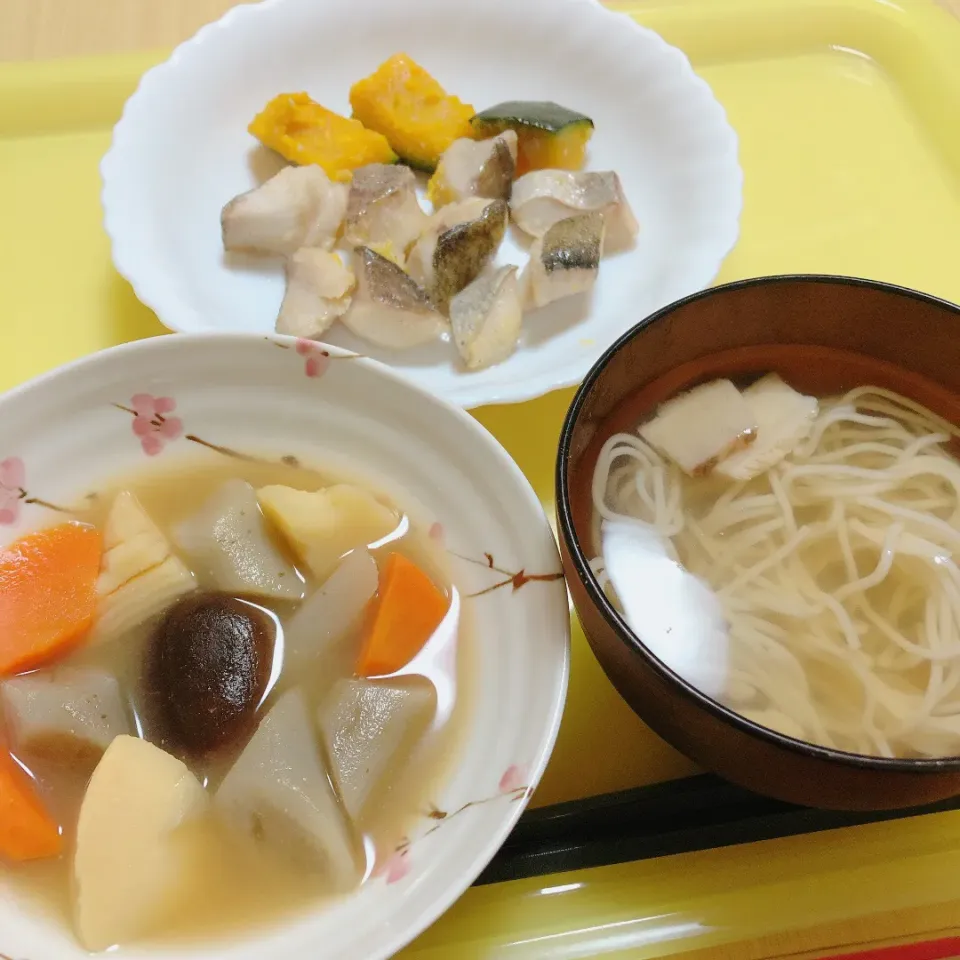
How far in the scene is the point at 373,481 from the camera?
1.09 m

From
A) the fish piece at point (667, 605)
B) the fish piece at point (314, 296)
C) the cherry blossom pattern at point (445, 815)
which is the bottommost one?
the cherry blossom pattern at point (445, 815)

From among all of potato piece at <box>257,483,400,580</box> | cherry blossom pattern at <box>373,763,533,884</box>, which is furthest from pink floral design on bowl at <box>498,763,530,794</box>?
potato piece at <box>257,483,400,580</box>

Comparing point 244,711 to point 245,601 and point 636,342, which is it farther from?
point 636,342

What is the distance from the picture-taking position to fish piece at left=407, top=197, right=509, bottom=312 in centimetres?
138

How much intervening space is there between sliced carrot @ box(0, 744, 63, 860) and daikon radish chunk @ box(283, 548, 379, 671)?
0.29 m

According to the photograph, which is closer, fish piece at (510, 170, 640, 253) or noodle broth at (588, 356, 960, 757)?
noodle broth at (588, 356, 960, 757)

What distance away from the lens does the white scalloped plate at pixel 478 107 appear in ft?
4.39

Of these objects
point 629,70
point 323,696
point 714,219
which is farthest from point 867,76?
point 323,696

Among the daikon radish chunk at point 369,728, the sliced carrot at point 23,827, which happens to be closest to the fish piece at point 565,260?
the daikon radish chunk at point 369,728

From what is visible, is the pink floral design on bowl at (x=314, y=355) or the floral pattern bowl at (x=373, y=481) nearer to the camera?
the floral pattern bowl at (x=373, y=481)

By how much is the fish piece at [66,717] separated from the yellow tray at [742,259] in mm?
423

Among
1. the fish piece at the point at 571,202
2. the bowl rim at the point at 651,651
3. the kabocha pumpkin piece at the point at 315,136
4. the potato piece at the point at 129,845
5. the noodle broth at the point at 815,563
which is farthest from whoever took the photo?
the kabocha pumpkin piece at the point at 315,136

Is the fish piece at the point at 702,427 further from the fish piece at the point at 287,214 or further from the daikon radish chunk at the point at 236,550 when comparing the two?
the fish piece at the point at 287,214

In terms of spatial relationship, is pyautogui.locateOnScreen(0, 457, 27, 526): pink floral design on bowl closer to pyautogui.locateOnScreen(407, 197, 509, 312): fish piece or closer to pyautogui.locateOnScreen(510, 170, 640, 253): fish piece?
pyautogui.locateOnScreen(407, 197, 509, 312): fish piece
